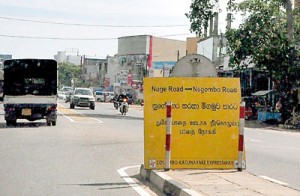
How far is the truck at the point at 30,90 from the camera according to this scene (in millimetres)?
23328

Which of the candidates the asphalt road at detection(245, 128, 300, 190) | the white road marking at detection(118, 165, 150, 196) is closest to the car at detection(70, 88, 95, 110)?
the asphalt road at detection(245, 128, 300, 190)

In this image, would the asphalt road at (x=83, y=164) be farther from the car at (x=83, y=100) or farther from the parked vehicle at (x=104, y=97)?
the parked vehicle at (x=104, y=97)

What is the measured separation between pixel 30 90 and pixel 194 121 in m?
15.9

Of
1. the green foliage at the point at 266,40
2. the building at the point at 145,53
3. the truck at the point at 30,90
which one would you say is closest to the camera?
the truck at the point at 30,90

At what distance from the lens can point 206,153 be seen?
9898 mm

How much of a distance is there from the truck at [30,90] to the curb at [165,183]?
554 inches

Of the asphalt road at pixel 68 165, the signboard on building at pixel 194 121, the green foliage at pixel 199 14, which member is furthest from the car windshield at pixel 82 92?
the signboard on building at pixel 194 121

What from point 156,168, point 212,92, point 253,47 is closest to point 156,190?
point 156,168

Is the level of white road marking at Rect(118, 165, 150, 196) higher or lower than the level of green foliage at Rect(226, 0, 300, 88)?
lower

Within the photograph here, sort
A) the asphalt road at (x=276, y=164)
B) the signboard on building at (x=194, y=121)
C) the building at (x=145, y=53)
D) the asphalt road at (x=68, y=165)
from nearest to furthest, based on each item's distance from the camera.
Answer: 1. the asphalt road at (x=68, y=165)
2. the signboard on building at (x=194, y=121)
3. the asphalt road at (x=276, y=164)
4. the building at (x=145, y=53)

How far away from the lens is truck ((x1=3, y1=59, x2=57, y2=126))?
918 inches

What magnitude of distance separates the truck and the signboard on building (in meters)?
14.2

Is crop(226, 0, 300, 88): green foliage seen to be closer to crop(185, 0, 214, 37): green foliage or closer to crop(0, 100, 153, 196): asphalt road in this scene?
crop(185, 0, 214, 37): green foliage

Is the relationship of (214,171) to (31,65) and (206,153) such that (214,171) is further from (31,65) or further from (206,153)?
(31,65)
